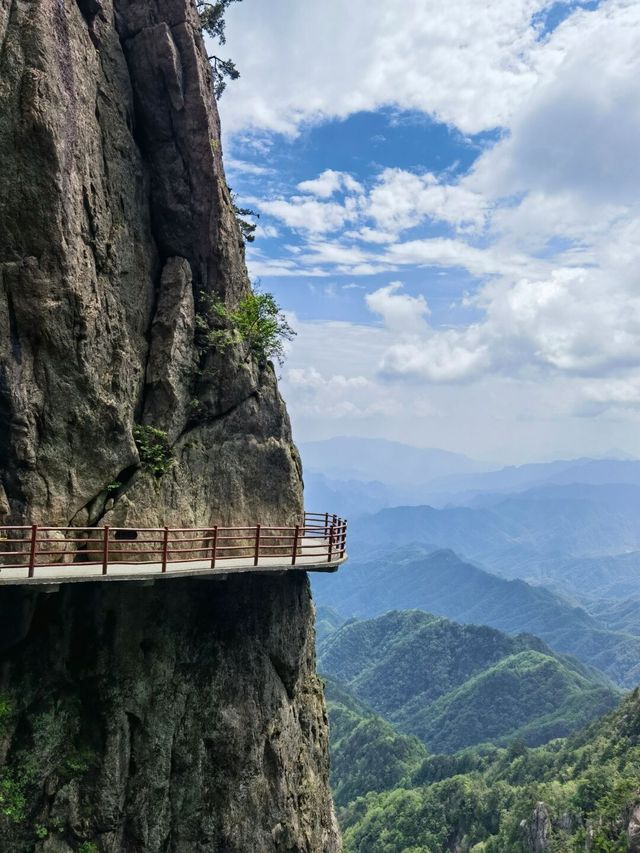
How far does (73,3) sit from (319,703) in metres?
26.5

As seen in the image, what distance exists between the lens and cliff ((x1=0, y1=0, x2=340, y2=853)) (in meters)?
16.5

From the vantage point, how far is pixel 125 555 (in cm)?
1858

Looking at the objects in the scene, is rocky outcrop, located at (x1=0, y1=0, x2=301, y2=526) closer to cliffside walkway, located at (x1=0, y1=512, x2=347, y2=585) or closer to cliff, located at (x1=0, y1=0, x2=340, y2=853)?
cliff, located at (x1=0, y1=0, x2=340, y2=853)

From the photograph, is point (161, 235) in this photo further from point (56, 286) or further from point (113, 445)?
point (113, 445)

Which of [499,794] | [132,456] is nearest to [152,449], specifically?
[132,456]

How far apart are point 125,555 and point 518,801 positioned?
386 feet

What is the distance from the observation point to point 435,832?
123312 mm

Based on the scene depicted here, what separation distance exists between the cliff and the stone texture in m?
0.05

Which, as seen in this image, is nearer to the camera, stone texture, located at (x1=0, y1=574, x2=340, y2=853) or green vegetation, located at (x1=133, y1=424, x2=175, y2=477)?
stone texture, located at (x1=0, y1=574, x2=340, y2=853)

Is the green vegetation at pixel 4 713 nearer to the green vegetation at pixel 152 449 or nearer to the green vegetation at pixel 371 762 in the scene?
the green vegetation at pixel 152 449

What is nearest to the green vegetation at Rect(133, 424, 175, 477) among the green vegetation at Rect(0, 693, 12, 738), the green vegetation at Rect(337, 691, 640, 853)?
the green vegetation at Rect(0, 693, 12, 738)

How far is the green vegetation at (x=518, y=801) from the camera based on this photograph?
7662cm

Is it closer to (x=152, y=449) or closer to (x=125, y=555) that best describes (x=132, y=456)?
(x=152, y=449)

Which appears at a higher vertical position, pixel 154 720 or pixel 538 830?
pixel 154 720
